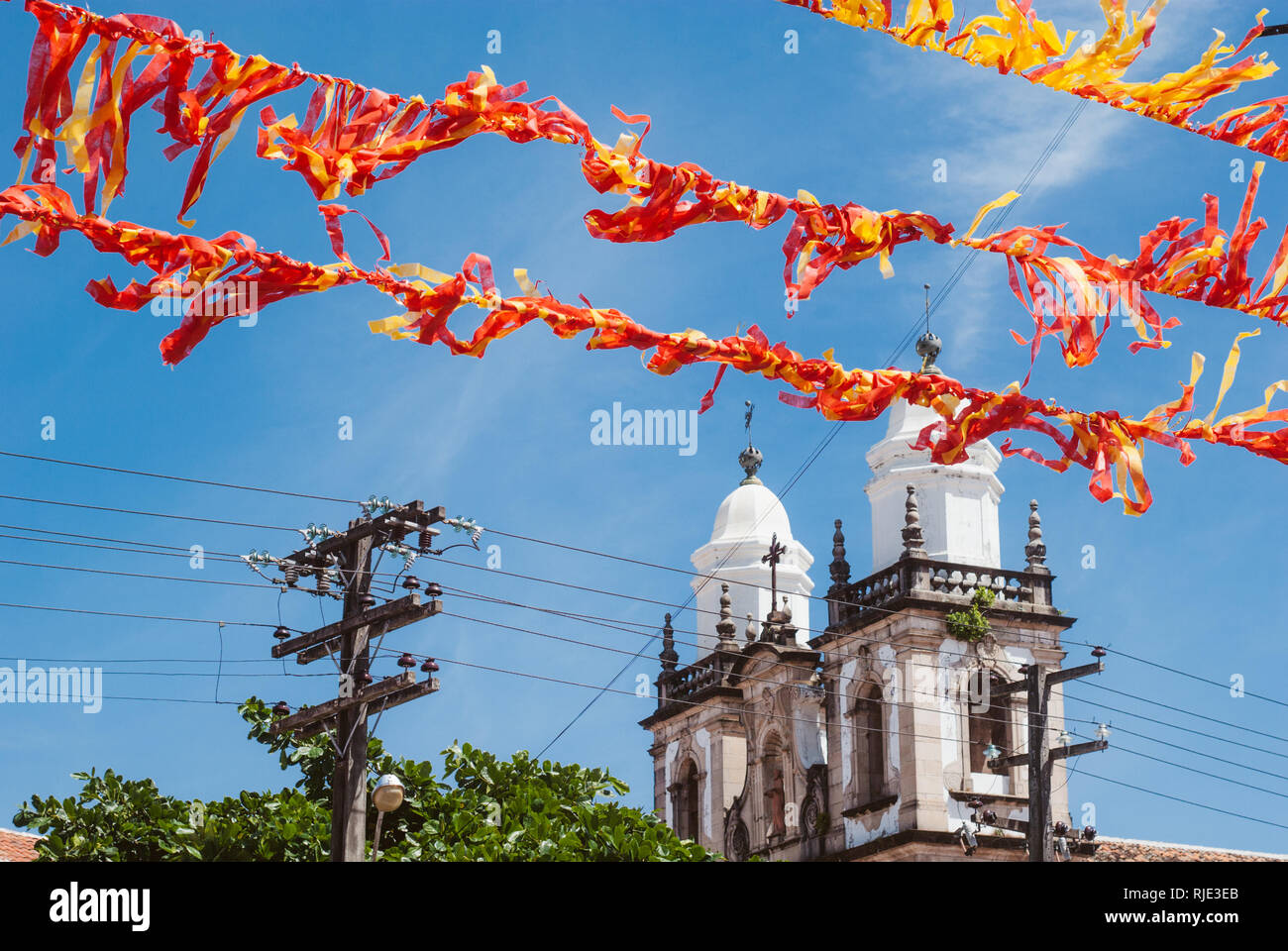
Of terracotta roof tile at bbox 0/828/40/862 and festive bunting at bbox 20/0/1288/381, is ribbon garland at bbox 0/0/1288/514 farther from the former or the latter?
terracotta roof tile at bbox 0/828/40/862

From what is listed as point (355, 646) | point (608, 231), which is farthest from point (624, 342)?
point (355, 646)

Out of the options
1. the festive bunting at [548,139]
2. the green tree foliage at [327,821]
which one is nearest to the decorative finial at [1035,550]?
the green tree foliage at [327,821]

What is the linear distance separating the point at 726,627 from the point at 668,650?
3442 millimetres

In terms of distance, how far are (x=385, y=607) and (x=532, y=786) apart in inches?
235

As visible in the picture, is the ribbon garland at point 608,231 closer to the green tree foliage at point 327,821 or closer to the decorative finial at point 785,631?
the green tree foliage at point 327,821

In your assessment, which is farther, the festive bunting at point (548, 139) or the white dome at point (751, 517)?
the white dome at point (751, 517)

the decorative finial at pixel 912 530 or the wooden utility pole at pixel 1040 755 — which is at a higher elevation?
the decorative finial at pixel 912 530

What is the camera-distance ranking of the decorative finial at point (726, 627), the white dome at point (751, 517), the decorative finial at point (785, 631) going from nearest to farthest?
the decorative finial at point (785, 631)
the decorative finial at point (726, 627)
the white dome at point (751, 517)

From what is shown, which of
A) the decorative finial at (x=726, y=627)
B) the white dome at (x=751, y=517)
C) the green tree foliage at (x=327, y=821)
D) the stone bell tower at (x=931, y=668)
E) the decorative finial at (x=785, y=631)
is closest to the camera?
the green tree foliage at (x=327, y=821)

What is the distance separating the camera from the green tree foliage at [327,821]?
2305cm

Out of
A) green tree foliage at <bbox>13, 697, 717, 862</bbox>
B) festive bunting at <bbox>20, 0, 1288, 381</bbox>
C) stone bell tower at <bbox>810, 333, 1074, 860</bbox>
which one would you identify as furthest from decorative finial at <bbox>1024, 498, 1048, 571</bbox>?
festive bunting at <bbox>20, 0, 1288, 381</bbox>

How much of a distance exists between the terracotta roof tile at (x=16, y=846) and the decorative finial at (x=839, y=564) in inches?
702

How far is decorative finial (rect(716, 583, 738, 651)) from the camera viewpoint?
4547 centimetres
